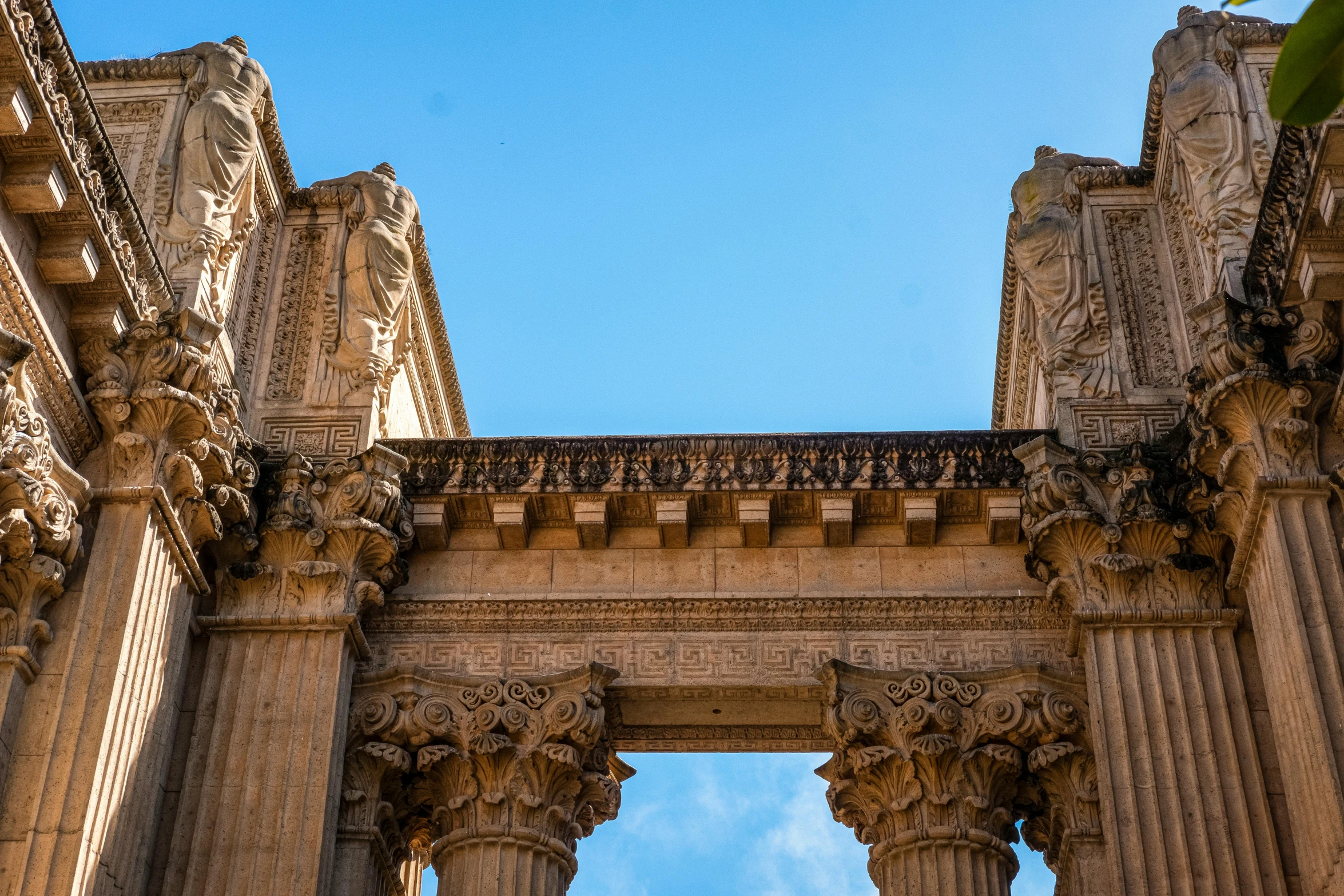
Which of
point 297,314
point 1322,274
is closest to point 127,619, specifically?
point 297,314

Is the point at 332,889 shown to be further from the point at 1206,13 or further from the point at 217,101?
the point at 1206,13

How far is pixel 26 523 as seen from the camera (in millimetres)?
9438

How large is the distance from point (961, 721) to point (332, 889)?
4.60m

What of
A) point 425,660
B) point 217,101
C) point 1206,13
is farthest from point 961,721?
point 217,101

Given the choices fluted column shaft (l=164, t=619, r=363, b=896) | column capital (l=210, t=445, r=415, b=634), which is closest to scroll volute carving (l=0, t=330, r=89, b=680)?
fluted column shaft (l=164, t=619, r=363, b=896)

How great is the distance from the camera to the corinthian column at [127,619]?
9.26m

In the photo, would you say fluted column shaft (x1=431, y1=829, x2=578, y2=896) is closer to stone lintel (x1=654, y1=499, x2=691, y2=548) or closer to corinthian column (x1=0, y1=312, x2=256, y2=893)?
corinthian column (x1=0, y1=312, x2=256, y2=893)

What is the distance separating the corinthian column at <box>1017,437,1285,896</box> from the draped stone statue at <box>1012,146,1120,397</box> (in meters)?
1.35

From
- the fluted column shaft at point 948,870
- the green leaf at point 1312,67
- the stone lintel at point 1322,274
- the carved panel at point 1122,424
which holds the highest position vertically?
the carved panel at point 1122,424

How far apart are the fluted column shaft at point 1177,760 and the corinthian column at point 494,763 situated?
11.9 ft

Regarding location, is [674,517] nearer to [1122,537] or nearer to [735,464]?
[735,464]

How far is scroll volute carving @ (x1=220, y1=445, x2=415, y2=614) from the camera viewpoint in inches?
458

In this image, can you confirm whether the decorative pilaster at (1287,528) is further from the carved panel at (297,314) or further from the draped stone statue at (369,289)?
the carved panel at (297,314)

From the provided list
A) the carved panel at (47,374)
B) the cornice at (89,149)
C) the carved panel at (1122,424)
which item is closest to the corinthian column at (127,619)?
the carved panel at (47,374)
